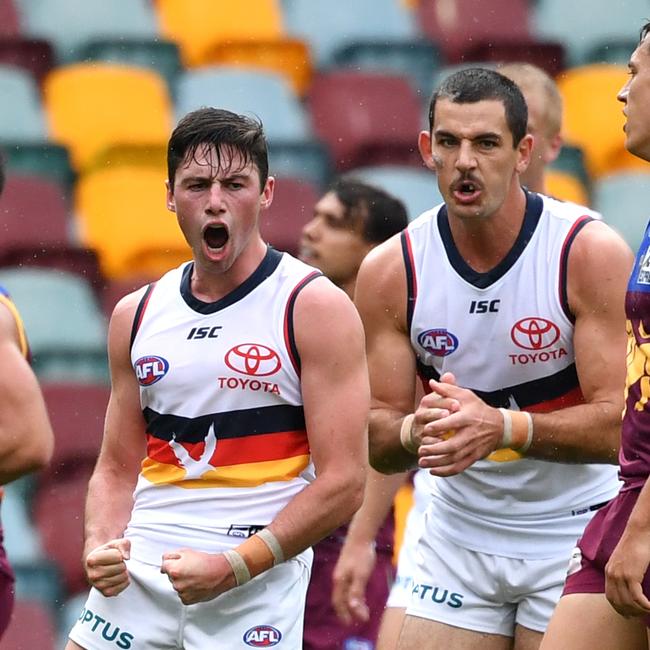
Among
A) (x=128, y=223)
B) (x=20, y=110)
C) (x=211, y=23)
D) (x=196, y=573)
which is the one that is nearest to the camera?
(x=196, y=573)

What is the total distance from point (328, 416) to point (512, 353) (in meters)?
0.83

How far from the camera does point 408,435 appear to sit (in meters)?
5.32

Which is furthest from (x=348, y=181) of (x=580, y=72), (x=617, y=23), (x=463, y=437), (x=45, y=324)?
(x=617, y=23)

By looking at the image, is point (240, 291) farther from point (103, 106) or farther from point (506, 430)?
point (103, 106)

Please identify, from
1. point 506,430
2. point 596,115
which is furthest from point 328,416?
point 596,115

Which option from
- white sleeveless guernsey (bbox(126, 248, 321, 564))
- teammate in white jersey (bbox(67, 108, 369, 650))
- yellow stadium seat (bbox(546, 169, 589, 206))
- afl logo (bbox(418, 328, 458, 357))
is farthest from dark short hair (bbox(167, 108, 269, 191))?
yellow stadium seat (bbox(546, 169, 589, 206))

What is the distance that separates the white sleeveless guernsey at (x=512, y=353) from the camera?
535 cm

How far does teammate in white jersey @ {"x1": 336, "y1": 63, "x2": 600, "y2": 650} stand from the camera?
5.76 m

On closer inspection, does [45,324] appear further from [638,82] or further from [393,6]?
[638,82]

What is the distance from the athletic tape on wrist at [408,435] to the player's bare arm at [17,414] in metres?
1.13

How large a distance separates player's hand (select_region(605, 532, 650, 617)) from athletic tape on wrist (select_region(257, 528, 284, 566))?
97 cm

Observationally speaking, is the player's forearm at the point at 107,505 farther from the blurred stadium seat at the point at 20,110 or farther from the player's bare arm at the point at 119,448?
the blurred stadium seat at the point at 20,110

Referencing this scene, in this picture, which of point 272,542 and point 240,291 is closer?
point 272,542

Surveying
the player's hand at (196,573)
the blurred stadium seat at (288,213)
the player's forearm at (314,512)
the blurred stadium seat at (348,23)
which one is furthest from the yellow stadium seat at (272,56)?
the player's hand at (196,573)
